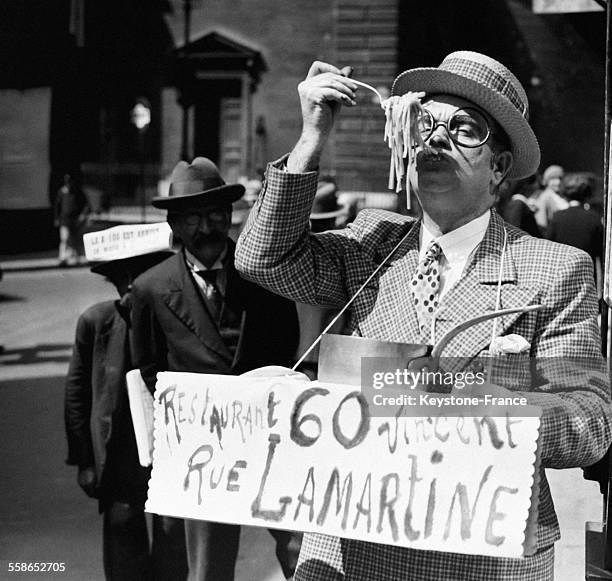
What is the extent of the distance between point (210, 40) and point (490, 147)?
40.5ft

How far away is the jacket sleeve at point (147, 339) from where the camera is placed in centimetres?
412

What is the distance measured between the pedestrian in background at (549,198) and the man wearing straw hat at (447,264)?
7727 millimetres

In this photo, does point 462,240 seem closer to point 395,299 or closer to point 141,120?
point 395,299

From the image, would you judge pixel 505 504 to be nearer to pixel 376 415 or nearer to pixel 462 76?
pixel 376 415

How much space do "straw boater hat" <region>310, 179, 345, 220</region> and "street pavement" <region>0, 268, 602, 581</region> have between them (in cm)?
173

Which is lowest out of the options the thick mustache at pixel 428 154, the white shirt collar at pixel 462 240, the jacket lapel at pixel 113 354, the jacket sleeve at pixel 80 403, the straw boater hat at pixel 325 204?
the jacket sleeve at pixel 80 403

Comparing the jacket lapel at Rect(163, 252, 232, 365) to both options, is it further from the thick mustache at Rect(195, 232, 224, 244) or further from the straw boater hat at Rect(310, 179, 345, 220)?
the straw boater hat at Rect(310, 179, 345, 220)

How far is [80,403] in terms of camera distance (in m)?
4.71

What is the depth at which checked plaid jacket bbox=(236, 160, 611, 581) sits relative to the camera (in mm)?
2117

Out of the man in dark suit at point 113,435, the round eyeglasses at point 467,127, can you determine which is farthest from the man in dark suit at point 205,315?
the round eyeglasses at point 467,127

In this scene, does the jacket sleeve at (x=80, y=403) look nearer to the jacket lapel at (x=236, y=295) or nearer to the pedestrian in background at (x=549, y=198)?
the jacket lapel at (x=236, y=295)

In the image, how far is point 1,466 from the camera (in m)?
5.89

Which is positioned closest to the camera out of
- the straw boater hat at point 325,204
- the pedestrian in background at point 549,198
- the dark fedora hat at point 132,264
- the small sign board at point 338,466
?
the small sign board at point 338,466

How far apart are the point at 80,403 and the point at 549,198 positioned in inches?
274
